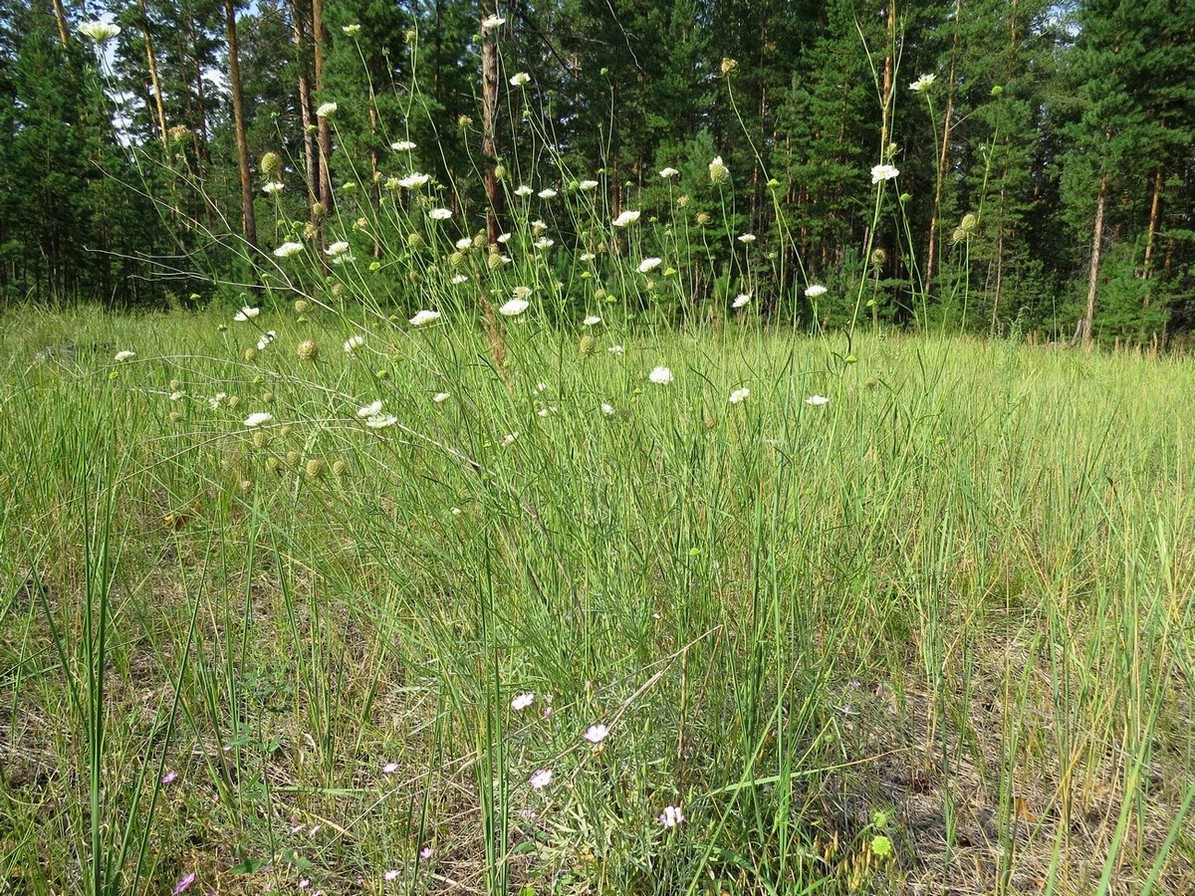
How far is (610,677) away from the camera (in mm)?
1101

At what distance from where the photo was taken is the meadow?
908 millimetres

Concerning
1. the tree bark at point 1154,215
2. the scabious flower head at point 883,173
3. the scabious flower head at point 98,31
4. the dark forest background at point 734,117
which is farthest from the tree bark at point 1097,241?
the scabious flower head at point 98,31

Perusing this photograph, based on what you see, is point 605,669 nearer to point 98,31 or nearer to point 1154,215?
point 98,31

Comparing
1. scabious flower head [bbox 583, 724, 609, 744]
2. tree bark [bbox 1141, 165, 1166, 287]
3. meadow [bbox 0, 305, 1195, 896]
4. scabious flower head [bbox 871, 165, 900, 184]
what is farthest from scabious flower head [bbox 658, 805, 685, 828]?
tree bark [bbox 1141, 165, 1166, 287]

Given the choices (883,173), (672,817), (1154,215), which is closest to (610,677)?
(672,817)

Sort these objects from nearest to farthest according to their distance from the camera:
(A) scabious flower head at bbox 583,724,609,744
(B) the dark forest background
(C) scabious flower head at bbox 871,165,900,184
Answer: (A) scabious flower head at bbox 583,724,609,744
(C) scabious flower head at bbox 871,165,900,184
(B) the dark forest background

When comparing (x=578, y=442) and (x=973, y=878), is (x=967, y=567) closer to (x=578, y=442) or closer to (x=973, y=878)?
(x=973, y=878)

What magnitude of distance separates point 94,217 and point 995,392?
1555cm

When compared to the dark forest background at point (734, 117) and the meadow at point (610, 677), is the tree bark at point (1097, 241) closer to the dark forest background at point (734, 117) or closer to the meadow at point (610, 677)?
the dark forest background at point (734, 117)

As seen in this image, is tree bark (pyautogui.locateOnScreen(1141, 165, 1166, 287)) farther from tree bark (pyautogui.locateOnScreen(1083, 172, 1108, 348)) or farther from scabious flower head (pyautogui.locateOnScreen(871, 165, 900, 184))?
scabious flower head (pyautogui.locateOnScreen(871, 165, 900, 184))

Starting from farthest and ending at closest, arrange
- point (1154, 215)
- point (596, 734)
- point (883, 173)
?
point (1154, 215) < point (883, 173) < point (596, 734)

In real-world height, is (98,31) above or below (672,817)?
above

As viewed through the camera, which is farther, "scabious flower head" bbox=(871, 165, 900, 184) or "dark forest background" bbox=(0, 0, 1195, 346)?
"dark forest background" bbox=(0, 0, 1195, 346)

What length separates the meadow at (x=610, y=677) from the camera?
2.98 ft
